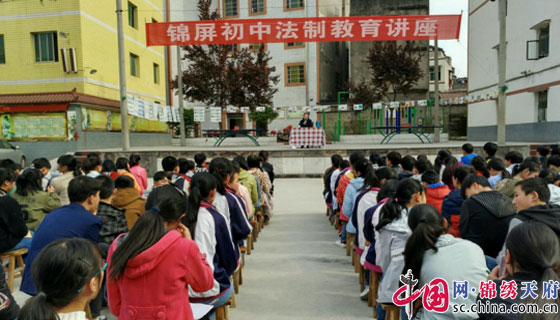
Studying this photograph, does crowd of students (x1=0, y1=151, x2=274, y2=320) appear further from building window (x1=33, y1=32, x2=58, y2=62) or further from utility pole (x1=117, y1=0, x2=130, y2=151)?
building window (x1=33, y1=32, x2=58, y2=62)

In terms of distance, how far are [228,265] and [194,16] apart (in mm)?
30538

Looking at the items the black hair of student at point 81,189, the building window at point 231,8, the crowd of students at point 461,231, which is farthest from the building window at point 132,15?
the black hair of student at point 81,189

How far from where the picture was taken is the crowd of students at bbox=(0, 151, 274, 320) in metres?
1.41

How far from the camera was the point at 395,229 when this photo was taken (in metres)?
2.84

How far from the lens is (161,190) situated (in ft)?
7.46

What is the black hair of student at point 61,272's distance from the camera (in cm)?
137

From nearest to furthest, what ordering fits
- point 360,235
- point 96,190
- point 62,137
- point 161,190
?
1. point 161,190
2. point 96,190
3. point 360,235
4. point 62,137

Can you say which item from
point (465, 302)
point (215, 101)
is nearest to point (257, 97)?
point (215, 101)

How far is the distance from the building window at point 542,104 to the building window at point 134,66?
18.6 m

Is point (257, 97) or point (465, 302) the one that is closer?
point (465, 302)

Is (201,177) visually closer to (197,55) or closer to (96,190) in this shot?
(96,190)

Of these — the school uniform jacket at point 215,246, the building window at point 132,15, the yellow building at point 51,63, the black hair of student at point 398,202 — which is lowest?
the school uniform jacket at point 215,246

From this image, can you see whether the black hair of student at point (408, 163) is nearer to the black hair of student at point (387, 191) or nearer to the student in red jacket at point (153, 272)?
the black hair of student at point (387, 191)

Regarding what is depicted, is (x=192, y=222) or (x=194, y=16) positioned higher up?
(x=194, y=16)
